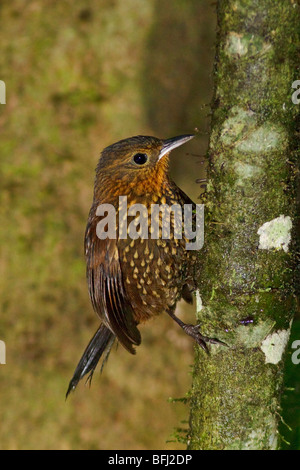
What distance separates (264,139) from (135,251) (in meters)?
1.11

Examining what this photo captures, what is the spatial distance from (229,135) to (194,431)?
1.27 m

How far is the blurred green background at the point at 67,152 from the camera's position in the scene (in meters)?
4.20

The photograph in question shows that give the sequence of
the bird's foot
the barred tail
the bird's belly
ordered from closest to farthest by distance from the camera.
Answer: the bird's foot, the bird's belly, the barred tail

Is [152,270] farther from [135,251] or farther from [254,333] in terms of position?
[254,333]

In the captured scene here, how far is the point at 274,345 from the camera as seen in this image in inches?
87.2

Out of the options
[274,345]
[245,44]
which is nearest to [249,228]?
[274,345]

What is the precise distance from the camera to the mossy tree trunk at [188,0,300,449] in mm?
1997

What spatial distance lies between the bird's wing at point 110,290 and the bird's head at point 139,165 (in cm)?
25

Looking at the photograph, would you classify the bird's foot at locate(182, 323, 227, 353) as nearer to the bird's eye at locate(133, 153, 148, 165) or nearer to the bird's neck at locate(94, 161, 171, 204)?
the bird's neck at locate(94, 161, 171, 204)

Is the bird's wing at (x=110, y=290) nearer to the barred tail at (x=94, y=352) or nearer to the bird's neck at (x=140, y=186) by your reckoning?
the bird's neck at (x=140, y=186)

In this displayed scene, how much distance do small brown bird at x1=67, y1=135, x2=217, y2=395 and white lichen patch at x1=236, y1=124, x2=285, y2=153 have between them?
0.84 metres

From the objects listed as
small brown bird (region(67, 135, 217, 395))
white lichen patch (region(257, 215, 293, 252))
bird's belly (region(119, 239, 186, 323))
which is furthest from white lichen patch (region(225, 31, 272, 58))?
bird's belly (region(119, 239, 186, 323))

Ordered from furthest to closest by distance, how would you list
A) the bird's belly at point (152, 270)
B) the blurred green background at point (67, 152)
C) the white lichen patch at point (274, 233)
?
1. the blurred green background at point (67, 152)
2. the bird's belly at point (152, 270)
3. the white lichen patch at point (274, 233)

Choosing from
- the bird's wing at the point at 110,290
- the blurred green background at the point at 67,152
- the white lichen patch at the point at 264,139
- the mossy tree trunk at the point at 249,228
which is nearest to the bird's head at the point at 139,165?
the bird's wing at the point at 110,290
